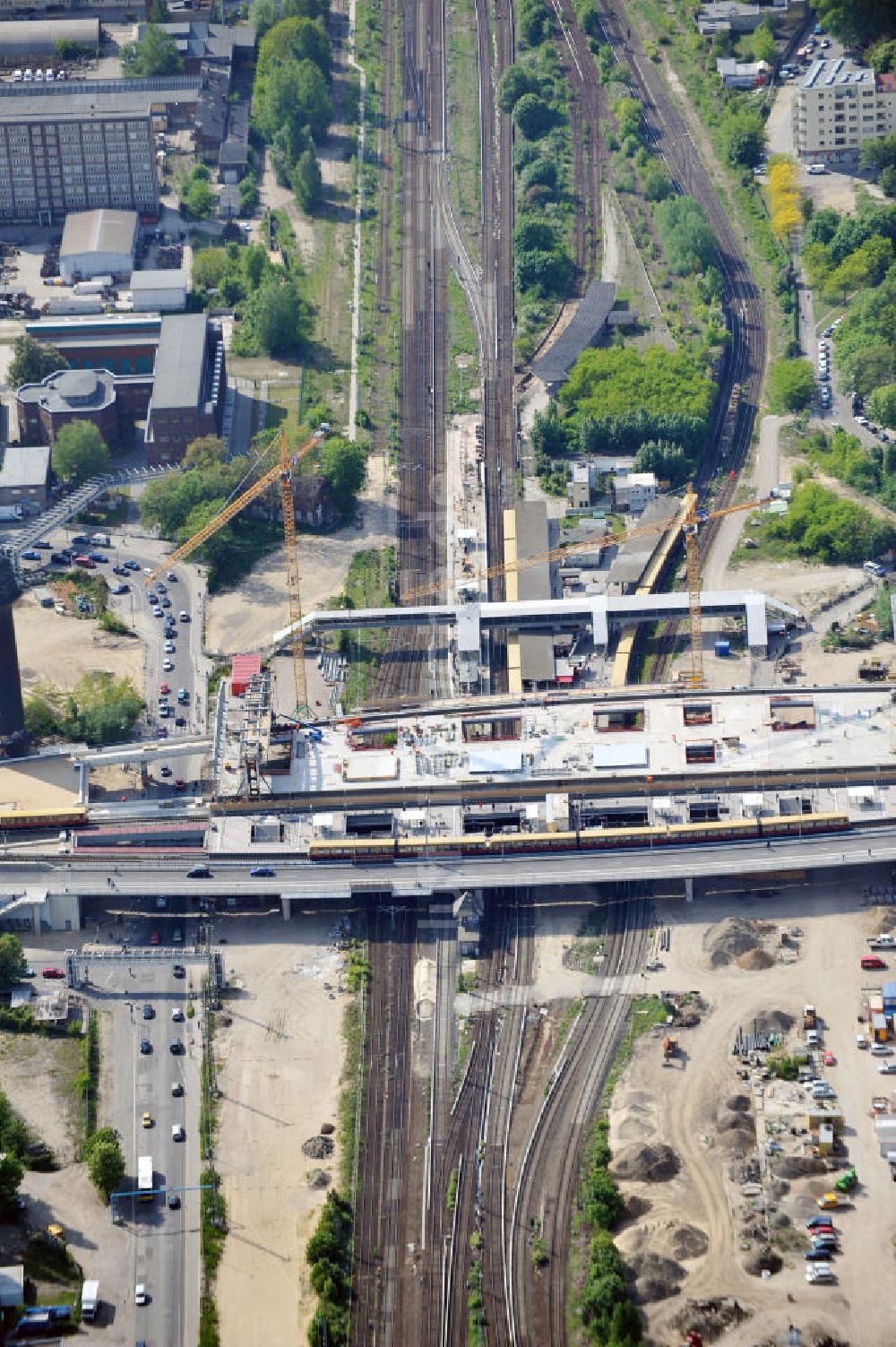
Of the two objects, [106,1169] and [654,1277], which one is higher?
[106,1169]

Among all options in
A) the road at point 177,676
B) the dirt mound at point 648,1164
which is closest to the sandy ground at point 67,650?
the road at point 177,676

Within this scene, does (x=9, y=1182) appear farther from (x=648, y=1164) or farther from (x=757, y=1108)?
(x=757, y=1108)

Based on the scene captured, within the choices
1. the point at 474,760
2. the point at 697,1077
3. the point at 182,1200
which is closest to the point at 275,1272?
the point at 182,1200

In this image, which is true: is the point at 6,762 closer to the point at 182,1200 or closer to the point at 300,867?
the point at 300,867

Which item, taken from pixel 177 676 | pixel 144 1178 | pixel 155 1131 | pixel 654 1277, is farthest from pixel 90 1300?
pixel 177 676

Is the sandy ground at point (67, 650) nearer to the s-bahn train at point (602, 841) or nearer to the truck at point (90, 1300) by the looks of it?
the s-bahn train at point (602, 841)

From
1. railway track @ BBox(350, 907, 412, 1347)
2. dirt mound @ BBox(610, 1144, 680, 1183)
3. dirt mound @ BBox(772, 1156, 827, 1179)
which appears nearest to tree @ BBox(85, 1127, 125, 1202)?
railway track @ BBox(350, 907, 412, 1347)
